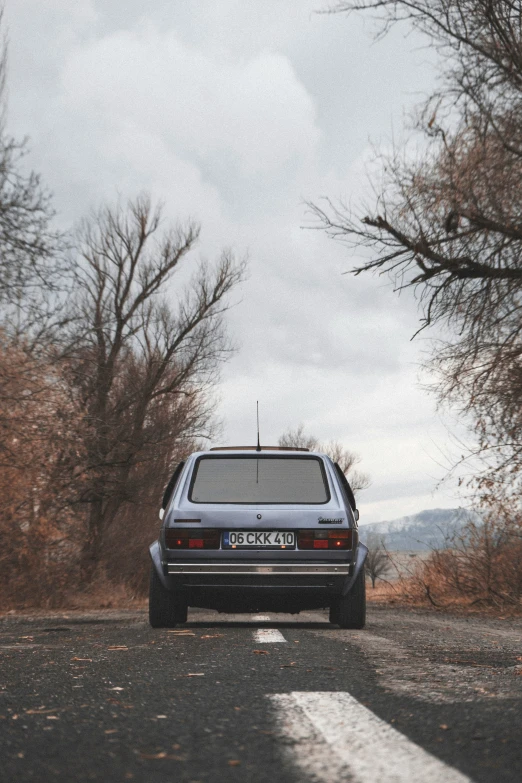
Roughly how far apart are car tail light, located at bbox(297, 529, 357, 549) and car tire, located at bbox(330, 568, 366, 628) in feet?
1.30

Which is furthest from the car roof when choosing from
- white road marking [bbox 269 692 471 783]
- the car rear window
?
white road marking [bbox 269 692 471 783]

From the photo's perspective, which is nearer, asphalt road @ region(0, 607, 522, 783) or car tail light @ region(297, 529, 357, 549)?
asphalt road @ region(0, 607, 522, 783)

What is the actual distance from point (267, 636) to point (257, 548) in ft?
3.05

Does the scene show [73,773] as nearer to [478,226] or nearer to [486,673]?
[486,673]

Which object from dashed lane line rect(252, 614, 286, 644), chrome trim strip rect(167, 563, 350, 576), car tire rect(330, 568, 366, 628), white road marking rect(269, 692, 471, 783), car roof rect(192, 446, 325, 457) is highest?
car roof rect(192, 446, 325, 457)

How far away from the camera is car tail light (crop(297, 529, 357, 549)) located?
839 cm

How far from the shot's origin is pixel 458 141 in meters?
13.1

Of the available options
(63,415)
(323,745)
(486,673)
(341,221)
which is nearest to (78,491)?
(63,415)

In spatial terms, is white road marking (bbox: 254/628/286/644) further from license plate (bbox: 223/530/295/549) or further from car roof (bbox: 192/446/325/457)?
car roof (bbox: 192/446/325/457)

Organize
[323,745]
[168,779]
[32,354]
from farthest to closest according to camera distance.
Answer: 1. [32,354]
2. [323,745]
3. [168,779]

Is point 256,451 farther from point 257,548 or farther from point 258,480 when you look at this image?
point 257,548

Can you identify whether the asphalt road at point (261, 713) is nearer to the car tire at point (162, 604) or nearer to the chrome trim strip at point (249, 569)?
the chrome trim strip at point (249, 569)

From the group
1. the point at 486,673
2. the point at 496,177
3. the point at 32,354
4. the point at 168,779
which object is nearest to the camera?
the point at 168,779

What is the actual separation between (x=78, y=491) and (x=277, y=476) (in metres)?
19.1
